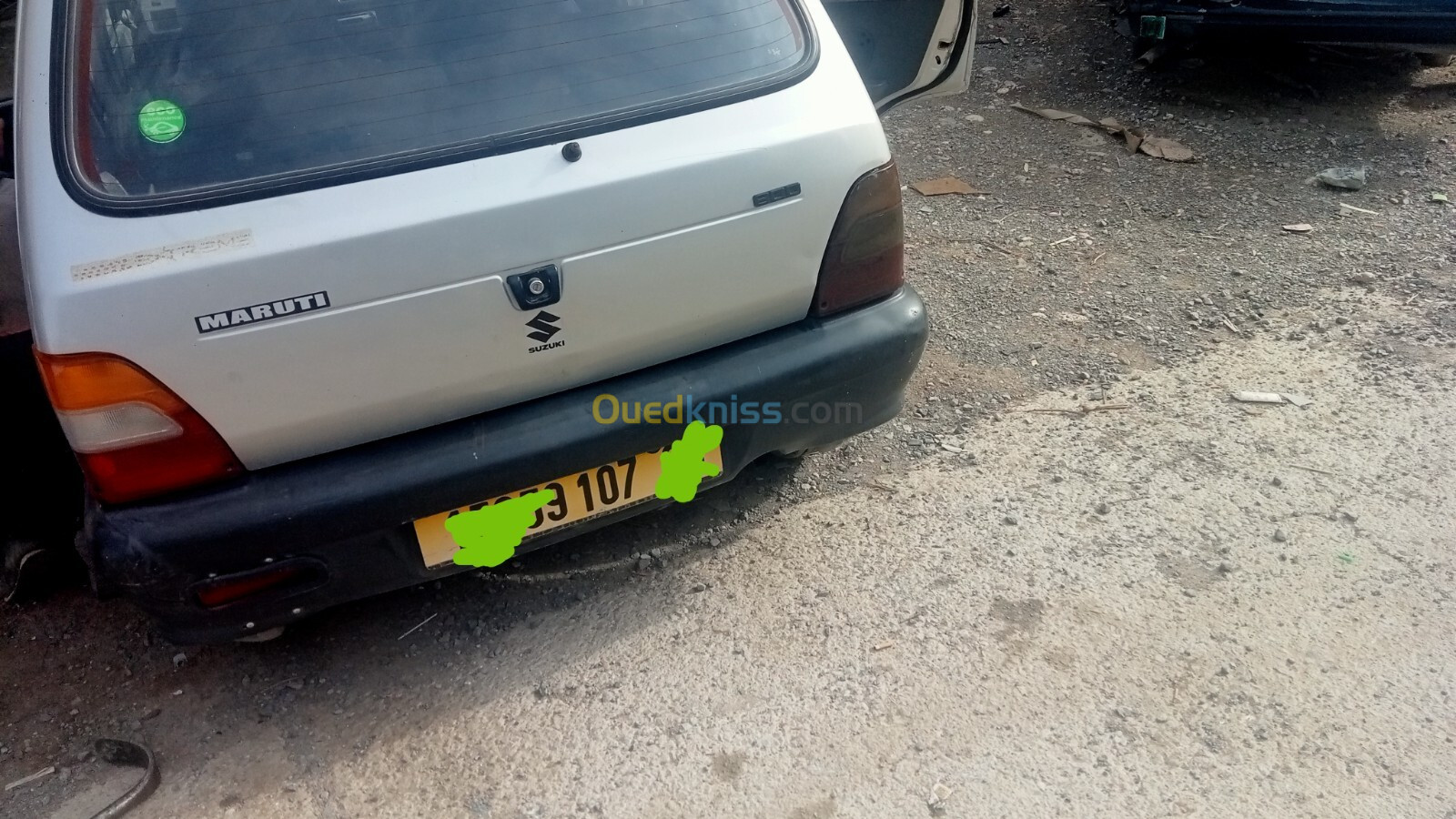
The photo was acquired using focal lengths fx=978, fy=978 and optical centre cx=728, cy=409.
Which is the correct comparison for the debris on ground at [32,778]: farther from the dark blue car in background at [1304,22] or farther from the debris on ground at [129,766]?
the dark blue car in background at [1304,22]

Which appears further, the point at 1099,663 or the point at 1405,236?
the point at 1405,236

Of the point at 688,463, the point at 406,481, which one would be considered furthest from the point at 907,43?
the point at 406,481

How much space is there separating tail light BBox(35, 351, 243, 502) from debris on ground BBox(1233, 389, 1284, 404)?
9.17 ft

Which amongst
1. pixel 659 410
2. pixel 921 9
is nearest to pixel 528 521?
pixel 659 410

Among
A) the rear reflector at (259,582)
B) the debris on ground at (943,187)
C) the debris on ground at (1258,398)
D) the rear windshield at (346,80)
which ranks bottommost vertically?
the debris on ground at (943,187)

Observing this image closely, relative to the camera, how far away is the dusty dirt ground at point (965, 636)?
2.03 m

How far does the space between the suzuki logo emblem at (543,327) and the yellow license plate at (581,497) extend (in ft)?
1.08

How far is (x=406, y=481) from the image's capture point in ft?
6.27

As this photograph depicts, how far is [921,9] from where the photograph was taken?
2777 mm

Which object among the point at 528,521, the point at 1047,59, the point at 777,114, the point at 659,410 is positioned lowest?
the point at 1047,59

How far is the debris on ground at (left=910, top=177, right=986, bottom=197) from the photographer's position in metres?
4.56

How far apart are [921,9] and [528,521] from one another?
5.96 feet

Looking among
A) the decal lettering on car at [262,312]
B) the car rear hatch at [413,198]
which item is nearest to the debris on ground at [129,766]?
the car rear hatch at [413,198]

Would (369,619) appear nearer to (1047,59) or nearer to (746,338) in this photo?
(746,338)
